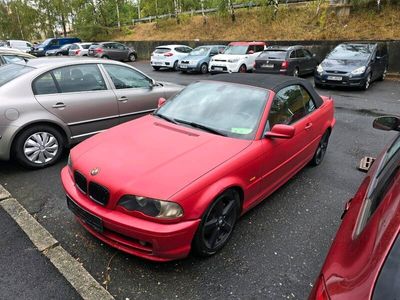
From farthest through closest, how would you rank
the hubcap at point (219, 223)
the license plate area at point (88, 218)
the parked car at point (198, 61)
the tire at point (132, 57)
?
the tire at point (132, 57)
the parked car at point (198, 61)
the hubcap at point (219, 223)
the license plate area at point (88, 218)

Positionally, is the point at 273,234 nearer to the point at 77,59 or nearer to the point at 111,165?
the point at 111,165

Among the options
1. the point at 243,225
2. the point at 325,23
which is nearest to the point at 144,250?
the point at 243,225

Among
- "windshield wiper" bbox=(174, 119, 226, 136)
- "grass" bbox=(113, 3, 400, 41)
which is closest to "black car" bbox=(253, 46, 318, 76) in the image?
"grass" bbox=(113, 3, 400, 41)

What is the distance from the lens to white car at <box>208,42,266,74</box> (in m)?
15.6

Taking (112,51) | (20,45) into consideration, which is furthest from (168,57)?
(20,45)

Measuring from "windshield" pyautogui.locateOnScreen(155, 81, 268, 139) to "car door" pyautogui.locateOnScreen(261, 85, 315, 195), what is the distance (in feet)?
0.66

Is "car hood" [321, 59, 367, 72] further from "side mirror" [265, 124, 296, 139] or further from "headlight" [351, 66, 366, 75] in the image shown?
"side mirror" [265, 124, 296, 139]

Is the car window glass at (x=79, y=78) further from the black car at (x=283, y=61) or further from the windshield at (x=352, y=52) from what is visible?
the windshield at (x=352, y=52)

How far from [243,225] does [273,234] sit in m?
0.34

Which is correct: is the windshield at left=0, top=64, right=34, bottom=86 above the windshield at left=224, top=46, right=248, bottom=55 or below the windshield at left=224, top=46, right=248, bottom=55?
above

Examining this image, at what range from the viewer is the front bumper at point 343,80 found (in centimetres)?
1141

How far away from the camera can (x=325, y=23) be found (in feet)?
66.2

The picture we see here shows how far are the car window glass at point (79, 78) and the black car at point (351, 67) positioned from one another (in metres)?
8.88

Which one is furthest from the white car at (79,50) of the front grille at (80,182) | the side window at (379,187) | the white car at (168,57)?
the side window at (379,187)
